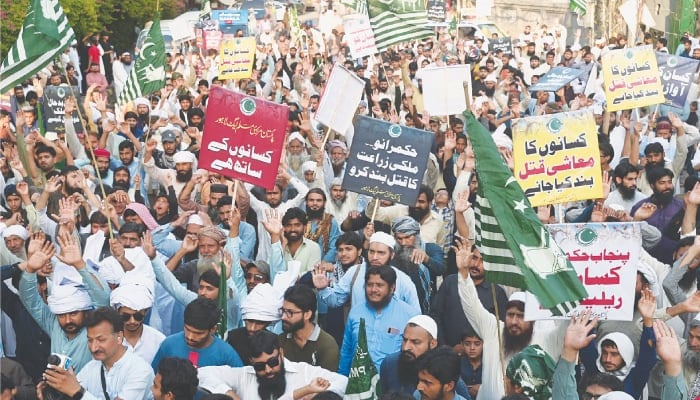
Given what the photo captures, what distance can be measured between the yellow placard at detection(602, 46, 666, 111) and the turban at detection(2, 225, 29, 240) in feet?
22.0

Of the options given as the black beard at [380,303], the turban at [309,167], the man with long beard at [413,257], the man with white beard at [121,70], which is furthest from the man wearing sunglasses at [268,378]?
the man with white beard at [121,70]

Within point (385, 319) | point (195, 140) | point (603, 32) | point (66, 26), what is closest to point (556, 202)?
point (385, 319)

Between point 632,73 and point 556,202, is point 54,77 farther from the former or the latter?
point 556,202

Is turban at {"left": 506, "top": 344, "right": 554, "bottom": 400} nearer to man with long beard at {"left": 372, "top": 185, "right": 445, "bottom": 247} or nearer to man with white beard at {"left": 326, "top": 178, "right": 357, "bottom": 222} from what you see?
man with long beard at {"left": 372, "top": 185, "right": 445, "bottom": 247}

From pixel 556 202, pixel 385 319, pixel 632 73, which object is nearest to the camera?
pixel 385 319

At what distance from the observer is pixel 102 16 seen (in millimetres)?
29000

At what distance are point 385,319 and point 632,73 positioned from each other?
22.5 ft

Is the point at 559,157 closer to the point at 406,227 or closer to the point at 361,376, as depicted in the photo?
the point at 406,227

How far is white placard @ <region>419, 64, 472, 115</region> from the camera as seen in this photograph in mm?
13438

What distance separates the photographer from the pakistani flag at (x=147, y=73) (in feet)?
46.3

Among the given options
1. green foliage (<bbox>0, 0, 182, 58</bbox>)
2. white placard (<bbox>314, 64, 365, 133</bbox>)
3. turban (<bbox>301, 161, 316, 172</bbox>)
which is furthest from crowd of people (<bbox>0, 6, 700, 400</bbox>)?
green foliage (<bbox>0, 0, 182, 58</bbox>)

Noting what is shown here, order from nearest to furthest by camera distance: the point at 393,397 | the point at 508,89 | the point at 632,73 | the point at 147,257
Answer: the point at 393,397
the point at 147,257
the point at 632,73
the point at 508,89

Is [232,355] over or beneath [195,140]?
over

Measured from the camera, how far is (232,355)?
19.8 feet
